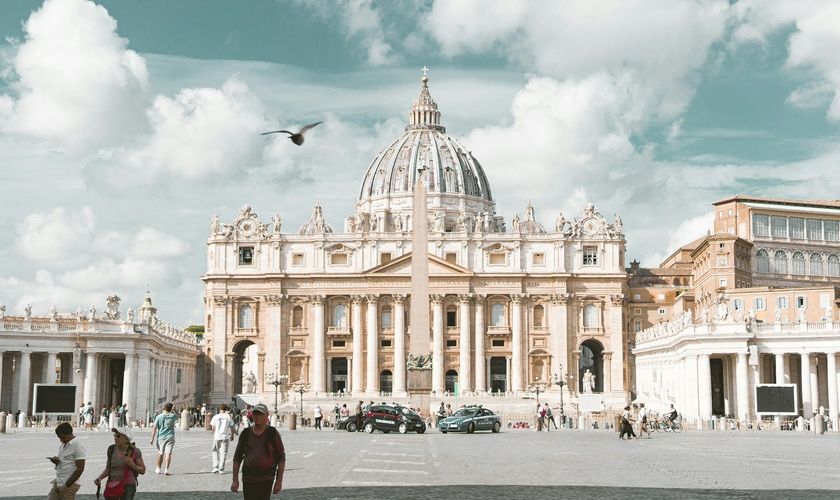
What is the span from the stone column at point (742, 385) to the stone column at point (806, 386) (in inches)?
117

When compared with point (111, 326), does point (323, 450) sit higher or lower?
lower

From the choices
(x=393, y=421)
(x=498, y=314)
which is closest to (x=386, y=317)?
(x=498, y=314)

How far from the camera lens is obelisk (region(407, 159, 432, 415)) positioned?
58.0 metres

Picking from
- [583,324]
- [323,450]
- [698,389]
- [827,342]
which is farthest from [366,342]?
[323,450]

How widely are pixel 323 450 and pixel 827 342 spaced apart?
3785 centimetres

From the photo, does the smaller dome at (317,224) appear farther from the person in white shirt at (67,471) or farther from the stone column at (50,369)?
the person in white shirt at (67,471)

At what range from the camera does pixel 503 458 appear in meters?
30.6

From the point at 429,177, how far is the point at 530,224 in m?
17.1

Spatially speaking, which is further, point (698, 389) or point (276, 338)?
point (276, 338)

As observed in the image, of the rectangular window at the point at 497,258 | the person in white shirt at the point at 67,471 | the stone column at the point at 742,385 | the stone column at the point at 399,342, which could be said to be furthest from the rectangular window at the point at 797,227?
the person in white shirt at the point at 67,471

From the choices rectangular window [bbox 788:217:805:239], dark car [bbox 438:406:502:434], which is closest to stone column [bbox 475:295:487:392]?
rectangular window [bbox 788:217:805:239]

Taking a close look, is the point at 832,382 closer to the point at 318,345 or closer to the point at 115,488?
the point at 318,345

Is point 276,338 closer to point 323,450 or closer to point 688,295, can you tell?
point 688,295

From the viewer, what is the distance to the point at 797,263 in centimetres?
9969
